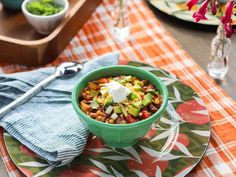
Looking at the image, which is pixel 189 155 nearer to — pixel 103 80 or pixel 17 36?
pixel 103 80

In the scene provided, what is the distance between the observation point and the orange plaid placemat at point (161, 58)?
895 millimetres

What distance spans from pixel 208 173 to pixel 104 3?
0.71 meters

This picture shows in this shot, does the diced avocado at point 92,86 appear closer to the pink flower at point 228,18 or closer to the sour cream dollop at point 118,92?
the sour cream dollop at point 118,92

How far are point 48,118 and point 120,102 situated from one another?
18 cm

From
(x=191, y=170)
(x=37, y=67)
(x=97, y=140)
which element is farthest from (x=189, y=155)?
(x=37, y=67)

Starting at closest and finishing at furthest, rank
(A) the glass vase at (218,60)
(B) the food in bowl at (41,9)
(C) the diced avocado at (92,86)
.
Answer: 1. (C) the diced avocado at (92,86)
2. (A) the glass vase at (218,60)
3. (B) the food in bowl at (41,9)

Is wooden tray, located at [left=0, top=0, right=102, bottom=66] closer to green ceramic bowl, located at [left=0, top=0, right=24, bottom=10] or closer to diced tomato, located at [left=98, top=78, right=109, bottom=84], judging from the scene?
green ceramic bowl, located at [left=0, top=0, right=24, bottom=10]

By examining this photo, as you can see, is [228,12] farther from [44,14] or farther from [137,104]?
[44,14]

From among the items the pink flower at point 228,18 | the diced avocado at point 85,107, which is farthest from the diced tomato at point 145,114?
the pink flower at point 228,18

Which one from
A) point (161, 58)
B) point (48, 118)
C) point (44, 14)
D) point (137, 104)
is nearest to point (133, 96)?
point (137, 104)

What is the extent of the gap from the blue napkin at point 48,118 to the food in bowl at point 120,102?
0.06 meters

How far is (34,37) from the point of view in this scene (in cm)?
119

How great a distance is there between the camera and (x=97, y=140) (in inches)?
36.0

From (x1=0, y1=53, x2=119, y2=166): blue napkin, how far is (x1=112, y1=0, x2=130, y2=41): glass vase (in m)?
0.17
